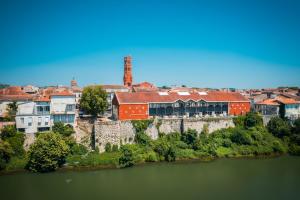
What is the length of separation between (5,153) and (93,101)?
13.6 meters

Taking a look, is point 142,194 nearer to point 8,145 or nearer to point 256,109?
point 8,145

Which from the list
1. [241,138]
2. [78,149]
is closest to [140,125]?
[78,149]

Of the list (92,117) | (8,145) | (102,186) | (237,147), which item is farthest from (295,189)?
(8,145)

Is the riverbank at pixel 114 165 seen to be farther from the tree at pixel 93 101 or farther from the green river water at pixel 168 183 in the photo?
the tree at pixel 93 101

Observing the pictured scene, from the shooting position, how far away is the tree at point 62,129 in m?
38.0

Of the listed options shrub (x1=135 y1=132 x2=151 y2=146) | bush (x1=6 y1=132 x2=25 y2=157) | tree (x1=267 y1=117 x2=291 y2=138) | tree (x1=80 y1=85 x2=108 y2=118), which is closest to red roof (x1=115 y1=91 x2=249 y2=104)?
tree (x1=80 y1=85 x2=108 y2=118)

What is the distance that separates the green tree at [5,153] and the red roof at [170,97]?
15.7m

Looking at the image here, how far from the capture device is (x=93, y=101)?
1681 inches

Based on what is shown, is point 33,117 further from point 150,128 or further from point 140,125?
point 150,128

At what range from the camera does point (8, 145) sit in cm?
3488

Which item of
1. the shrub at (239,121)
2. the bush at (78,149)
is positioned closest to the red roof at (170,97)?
the shrub at (239,121)

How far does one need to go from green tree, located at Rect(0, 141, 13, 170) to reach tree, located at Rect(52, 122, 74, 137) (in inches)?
226

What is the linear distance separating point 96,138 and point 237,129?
21.0 metres

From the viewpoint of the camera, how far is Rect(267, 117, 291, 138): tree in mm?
44312
